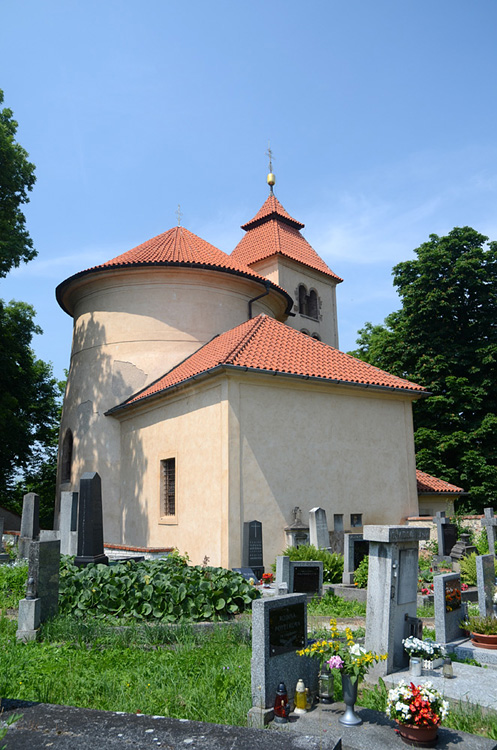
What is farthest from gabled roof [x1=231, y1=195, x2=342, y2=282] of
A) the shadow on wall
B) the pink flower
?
the pink flower

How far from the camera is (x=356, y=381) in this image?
16062mm

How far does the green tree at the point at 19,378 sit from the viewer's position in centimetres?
1989

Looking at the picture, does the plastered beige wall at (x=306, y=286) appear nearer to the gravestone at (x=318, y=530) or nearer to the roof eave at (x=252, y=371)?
the roof eave at (x=252, y=371)

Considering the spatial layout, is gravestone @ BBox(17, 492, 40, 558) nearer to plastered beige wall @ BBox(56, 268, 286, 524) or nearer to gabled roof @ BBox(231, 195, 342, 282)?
plastered beige wall @ BBox(56, 268, 286, 524)

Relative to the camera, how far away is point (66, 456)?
2105 cm

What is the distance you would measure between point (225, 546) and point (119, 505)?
666 cm

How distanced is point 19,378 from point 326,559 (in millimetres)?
20218

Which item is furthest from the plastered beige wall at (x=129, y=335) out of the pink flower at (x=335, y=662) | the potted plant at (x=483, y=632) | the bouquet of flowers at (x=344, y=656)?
the pink flower at (x=335, y=662)

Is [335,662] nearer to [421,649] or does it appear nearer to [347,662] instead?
[347,662]

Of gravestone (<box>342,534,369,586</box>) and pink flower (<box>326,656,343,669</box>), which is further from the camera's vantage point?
gravestone (<box>342,534,369,586</box>)

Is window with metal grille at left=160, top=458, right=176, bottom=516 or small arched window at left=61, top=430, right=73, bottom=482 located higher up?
small arched window at left=61, top=430, right=73, bottom=482

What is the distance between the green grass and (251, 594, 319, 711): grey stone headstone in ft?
0.90

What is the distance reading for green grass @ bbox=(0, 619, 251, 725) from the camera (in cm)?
524

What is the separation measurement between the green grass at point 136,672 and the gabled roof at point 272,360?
292 inches
